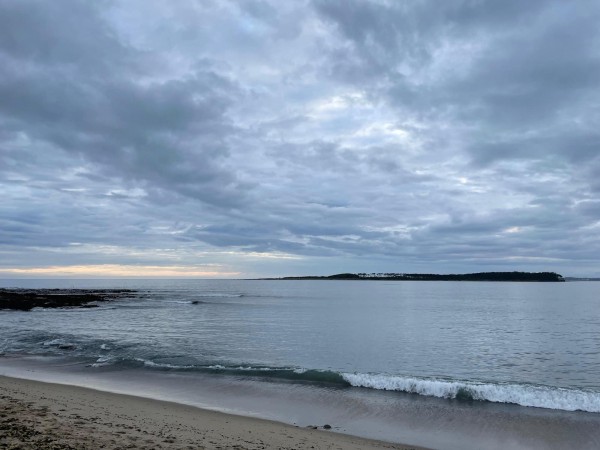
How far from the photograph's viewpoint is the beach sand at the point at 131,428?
8594 millimetres

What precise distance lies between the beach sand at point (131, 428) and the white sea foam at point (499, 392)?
5.80m

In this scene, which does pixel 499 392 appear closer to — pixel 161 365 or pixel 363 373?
pixel 363 373

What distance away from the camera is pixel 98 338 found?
30641mm

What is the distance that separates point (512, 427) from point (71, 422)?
11781 millimetres

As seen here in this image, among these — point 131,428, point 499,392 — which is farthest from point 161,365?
point 499,392

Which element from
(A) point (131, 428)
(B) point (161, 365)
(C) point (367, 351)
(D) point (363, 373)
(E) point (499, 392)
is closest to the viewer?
(A) point (131, 428)

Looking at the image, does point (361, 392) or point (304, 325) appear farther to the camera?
point (304, 325)

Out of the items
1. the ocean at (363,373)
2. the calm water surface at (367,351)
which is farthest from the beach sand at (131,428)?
the calm water surface at (367,351)

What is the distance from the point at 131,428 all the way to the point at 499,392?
12742mm

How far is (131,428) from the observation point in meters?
9.99

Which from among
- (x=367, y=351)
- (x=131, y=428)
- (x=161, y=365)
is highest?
(x=131, y=428)

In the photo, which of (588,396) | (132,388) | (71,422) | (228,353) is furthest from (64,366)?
(588,396)

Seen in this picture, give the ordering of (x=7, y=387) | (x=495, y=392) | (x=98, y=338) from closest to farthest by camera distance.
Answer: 1. (x=7, y=387)
2. (x=495, y=392)
3. (x=98, y=338)

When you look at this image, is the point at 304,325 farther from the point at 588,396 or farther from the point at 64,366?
the point at 588,396
